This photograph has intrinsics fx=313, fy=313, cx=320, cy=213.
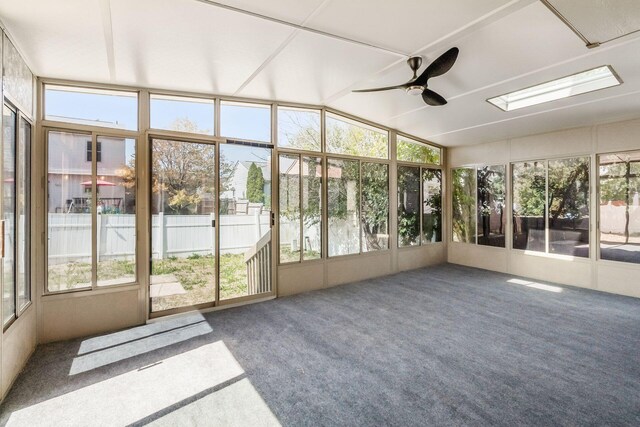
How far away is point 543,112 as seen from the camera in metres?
4.69

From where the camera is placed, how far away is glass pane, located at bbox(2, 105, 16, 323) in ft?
8.47

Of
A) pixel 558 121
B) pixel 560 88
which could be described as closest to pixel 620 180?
pixel 558 121

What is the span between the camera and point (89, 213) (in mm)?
3566

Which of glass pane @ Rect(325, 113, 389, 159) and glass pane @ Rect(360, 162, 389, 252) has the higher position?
glass pane @ Rect(325, 113, 389, 159)

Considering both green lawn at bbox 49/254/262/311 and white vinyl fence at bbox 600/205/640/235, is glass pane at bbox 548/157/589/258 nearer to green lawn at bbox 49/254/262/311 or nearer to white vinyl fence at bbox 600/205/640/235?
white vinyl fence at bbox 600/205/640/235

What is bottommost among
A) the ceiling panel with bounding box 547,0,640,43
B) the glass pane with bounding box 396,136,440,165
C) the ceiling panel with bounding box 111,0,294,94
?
the glass pane with bounding box 396,136,440,165

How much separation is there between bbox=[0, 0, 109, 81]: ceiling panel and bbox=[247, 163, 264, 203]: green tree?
2021mm

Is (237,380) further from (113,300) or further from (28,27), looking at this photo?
(28,27)

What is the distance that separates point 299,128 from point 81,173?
2.98 metres

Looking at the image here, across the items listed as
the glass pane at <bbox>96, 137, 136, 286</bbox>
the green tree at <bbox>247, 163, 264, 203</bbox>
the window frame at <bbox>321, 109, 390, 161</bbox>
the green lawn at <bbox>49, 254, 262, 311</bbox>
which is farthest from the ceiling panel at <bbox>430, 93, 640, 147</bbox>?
the glass pane at <bbox>96, 137, 136, 286</bbox>

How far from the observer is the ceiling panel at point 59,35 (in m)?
2.23

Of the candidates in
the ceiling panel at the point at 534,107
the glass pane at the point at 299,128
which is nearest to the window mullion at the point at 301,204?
the glass pane at the point at 299,128

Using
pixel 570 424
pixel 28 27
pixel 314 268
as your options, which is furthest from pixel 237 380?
pixel 28 27

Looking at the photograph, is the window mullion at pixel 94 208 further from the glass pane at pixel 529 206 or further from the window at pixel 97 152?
the glass pane at pixel 529 206
